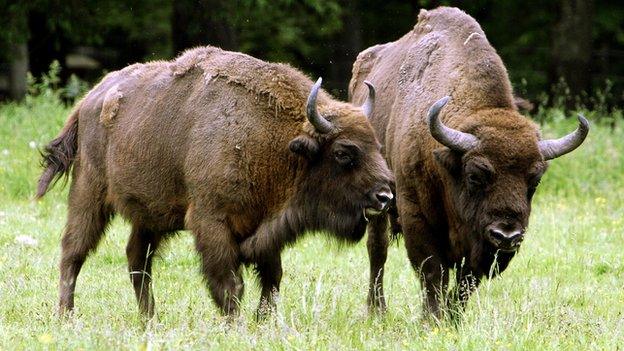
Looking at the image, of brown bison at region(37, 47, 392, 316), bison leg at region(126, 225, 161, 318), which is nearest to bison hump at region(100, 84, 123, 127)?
brown bison at region(37, 47, 392, 316)

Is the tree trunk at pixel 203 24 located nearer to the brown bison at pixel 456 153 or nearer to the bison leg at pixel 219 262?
the brown bison at pixel 456 153

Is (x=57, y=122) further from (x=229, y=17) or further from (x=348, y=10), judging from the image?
(x=348, y=10)

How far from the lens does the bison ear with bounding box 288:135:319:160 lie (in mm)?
7008

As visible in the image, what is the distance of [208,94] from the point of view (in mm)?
7430

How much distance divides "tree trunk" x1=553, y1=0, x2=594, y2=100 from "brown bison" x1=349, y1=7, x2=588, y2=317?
42.9ft

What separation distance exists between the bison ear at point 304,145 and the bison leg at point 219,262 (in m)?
0.67

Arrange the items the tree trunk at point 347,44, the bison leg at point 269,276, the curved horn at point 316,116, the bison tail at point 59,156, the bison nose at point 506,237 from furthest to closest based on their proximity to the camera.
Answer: the tree trunk at point 347,44, the bison tail at point 59,156, the bison leg at point 269,276, the curved horn at point 316,116, the bison nose at point 506,237

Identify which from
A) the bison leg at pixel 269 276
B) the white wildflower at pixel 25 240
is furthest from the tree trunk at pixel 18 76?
the bison leg at pixel 269 276

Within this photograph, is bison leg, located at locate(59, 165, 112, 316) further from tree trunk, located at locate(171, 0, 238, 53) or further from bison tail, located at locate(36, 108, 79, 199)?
tree trunk, located at locate(171, 0, 238, 53)

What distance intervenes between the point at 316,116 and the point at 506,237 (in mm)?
1419

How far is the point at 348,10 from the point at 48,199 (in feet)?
44.2

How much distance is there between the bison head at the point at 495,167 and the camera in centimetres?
666

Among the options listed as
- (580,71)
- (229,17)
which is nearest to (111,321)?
(229,17)

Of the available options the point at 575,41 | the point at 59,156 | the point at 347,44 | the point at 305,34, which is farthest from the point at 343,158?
the point at 305,34
